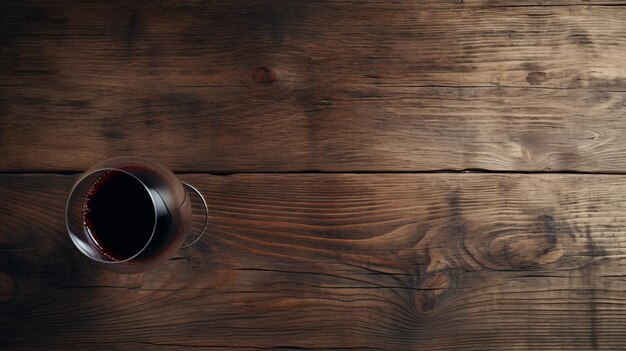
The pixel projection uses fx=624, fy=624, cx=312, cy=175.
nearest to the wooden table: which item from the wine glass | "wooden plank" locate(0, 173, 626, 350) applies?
"wooden plank" locate(0, 173, 626, 350)

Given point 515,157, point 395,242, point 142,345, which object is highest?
point 515,157

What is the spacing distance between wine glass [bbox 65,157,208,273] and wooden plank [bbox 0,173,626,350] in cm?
17

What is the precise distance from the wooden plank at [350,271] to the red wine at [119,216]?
0.17 metres

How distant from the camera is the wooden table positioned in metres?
0.88

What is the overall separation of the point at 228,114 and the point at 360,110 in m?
0.19

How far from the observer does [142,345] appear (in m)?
0.88

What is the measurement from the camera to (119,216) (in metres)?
0.72

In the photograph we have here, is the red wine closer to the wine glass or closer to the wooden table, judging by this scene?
the wine glass

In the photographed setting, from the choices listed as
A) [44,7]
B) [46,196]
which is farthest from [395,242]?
[44,7]

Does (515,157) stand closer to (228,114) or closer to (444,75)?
(444,75)

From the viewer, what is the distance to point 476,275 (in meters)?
0.89

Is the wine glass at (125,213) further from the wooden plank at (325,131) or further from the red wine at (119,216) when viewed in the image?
the wooden plank at (325,131)

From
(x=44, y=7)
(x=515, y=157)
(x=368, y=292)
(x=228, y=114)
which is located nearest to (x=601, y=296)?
(x=515, y=157)

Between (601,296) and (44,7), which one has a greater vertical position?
(44,7)
